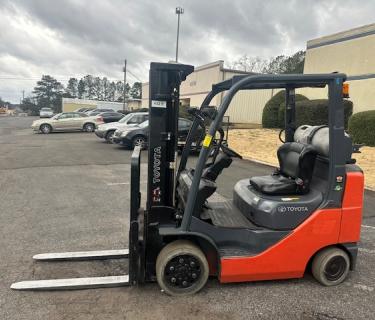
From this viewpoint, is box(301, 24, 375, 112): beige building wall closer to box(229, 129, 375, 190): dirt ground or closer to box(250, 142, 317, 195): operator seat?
box(229, 129, 375, 190): dirt ground

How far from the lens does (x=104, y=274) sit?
4.00 meters

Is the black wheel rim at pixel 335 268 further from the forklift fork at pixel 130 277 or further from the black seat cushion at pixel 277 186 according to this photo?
the forklift fork at pixel 130 277

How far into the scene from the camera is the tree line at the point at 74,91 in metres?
103

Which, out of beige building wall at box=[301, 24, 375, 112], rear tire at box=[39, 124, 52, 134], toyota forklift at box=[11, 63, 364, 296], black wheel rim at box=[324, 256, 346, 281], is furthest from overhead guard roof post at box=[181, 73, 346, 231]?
rear tire at box=[39, 124, 52, 134]

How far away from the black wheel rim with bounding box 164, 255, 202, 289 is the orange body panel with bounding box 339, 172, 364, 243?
5.22 ft

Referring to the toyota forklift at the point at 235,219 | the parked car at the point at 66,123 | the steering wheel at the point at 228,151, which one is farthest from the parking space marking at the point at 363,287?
the parked car at the point at 66,123

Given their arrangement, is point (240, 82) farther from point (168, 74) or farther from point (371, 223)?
point (371, 223)

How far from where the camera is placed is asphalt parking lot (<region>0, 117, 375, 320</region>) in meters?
3.32

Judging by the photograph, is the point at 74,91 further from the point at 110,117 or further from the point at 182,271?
the point at 182,271

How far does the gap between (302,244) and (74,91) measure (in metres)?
128

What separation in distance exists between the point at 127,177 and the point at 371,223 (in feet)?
19.5

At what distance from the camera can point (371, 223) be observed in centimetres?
616

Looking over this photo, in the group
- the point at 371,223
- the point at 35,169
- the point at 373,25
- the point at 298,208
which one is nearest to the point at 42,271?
the point at 298,208

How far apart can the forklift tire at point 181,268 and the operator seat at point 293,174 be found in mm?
1042
